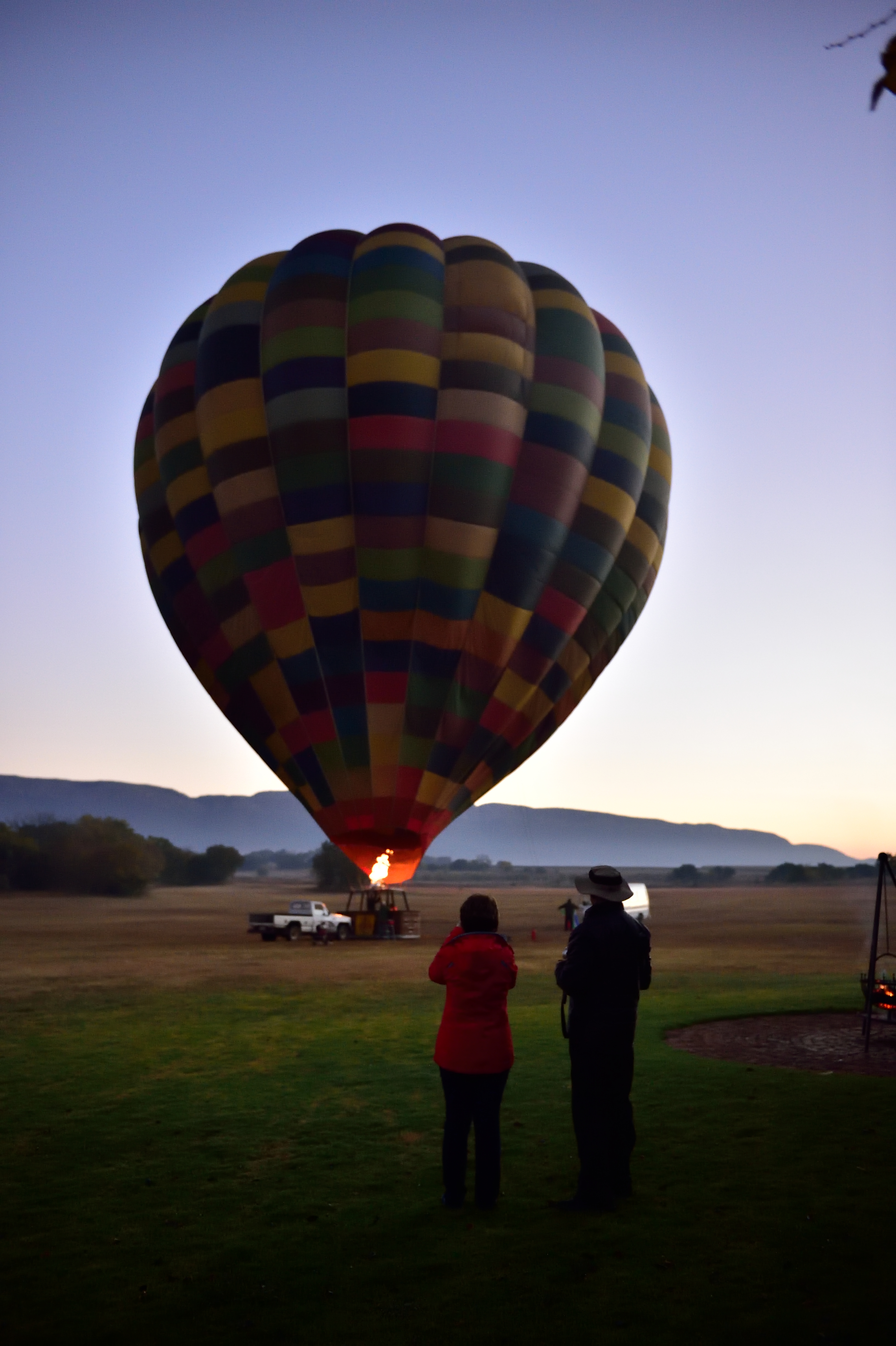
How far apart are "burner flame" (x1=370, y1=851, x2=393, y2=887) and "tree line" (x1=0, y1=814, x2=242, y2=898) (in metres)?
60.7

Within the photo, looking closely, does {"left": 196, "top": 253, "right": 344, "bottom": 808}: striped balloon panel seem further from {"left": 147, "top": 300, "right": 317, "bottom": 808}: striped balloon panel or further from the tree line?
the tree line

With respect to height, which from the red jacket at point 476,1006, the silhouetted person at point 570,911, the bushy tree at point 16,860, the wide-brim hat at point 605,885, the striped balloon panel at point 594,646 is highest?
the striped balloon panel at point 594,646

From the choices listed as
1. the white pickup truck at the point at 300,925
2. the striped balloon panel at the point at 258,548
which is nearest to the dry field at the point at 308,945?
the white pickup truck at the point at 300,925

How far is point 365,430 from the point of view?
15930mm

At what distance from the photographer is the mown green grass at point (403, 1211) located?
4398 mm

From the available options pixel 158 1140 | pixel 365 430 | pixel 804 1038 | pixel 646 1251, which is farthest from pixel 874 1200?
pixel 365 430

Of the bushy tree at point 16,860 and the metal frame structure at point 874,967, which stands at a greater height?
the metal frame structure at point 874,967

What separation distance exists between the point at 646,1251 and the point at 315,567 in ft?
40.3

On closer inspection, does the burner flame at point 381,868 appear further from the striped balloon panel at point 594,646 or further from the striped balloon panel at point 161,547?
the striped balloon panel at point 161,547

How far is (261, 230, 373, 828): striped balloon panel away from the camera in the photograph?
15984 mm

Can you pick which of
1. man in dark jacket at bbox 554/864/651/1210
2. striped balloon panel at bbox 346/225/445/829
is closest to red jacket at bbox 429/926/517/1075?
man in dark jacket at bbox 554/864/651/1210

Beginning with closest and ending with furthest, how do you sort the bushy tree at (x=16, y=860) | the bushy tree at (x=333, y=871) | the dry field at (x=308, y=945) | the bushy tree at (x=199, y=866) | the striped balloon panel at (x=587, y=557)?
the striped balloon panel at (x=587, y=557) < the dry field at (x=308, y=945) < the bushy tree at (x=16, y=860) < the bushy tree at (x=333, y=871) < the bushy tree at (x=199, y=866)

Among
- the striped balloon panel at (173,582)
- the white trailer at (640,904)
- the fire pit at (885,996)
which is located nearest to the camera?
the fire pit at (885,996)

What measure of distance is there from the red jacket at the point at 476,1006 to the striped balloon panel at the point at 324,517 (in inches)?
405
